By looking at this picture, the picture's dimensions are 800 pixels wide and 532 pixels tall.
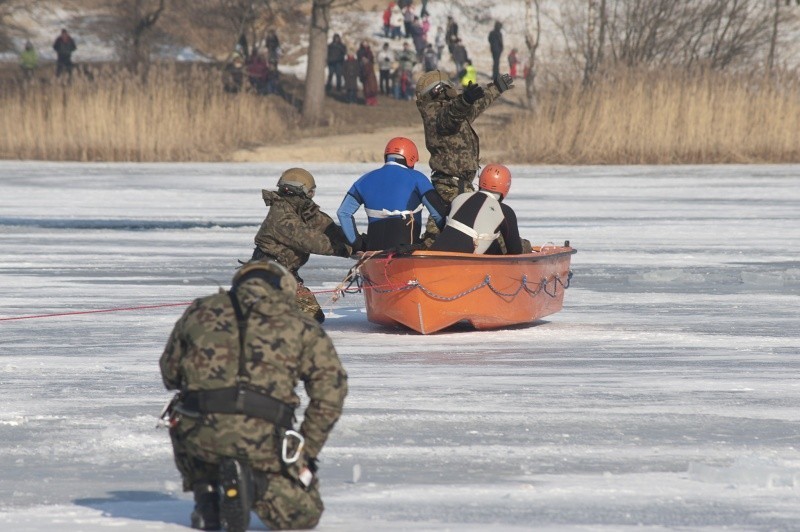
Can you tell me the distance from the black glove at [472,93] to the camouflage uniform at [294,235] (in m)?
1.55

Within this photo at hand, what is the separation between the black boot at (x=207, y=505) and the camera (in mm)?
5211

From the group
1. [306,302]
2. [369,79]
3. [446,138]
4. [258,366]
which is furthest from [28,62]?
[258,366]

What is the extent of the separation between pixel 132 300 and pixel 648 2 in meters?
27.7

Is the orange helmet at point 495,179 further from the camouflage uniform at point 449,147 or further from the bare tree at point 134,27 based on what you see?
the bare tree at point 134,27

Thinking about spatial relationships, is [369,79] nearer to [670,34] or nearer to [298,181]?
[670,34]

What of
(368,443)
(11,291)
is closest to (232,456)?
(368,443)

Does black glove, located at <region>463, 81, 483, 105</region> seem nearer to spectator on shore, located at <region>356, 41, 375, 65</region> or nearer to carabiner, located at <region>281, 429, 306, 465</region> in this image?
carabiner, located at <region>281, 429, 306, 465</region>

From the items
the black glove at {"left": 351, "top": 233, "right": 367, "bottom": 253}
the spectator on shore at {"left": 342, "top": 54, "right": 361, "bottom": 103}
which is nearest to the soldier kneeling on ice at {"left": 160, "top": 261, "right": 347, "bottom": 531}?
the black glove at {"left": 351, "top": 233, "right": 367, "bottom": 253}

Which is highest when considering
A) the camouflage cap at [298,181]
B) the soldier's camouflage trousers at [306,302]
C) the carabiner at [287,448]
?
the camouflage cap at [298,181]

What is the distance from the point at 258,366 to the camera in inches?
200

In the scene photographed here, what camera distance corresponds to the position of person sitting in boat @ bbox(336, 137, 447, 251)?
35.6ft

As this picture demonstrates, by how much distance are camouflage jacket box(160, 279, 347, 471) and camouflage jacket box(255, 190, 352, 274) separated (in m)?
5.44

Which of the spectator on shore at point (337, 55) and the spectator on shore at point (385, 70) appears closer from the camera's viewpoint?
the spectator on shore at point (337, 55)

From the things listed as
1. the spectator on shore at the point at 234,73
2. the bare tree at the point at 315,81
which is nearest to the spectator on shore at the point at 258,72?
the spectator on shore at the point at 234,73
